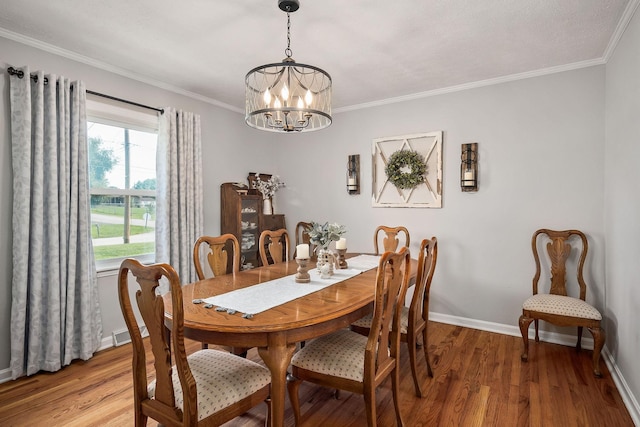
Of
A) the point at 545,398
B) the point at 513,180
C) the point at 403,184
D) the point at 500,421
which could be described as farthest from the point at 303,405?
the point at 513,180

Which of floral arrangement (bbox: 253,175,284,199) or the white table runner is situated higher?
floral arrangement (bbox: 253,175,284,199)

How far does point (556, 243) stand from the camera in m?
3.15

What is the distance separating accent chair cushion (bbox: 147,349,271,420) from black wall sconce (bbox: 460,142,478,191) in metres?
2.81

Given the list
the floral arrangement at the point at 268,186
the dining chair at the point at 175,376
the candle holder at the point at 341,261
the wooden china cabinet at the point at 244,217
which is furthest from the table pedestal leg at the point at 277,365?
the floral arrangement at the point at 268,186

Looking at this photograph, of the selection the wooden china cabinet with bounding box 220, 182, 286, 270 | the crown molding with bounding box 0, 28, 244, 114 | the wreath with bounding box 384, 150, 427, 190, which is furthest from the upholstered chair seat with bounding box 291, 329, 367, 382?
the crown molding with bounding box 0, 28, 244, 114

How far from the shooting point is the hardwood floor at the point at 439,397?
6.89 feet

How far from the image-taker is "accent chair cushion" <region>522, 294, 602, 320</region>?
266 cm

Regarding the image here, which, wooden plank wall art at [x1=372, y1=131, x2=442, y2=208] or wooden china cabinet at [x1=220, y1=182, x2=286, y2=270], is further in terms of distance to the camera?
wooden china cabinet at [x1=220, y1=182, x2=286, y2=270]

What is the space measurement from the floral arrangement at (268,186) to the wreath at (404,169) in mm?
1626

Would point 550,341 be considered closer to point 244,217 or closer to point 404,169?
point 404,169

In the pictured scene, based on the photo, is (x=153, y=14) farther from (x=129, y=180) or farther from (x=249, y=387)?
(x=249, y=387)

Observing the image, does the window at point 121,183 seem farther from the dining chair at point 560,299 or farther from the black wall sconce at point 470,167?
the dining chair at point 560,299

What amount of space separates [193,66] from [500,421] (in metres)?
3.61

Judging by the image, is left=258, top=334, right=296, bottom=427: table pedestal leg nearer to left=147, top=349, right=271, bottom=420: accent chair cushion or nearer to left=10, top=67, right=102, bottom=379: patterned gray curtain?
left=147, top=349, right=271, bottom=420: accent chair cushion
